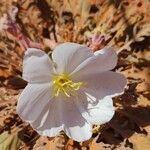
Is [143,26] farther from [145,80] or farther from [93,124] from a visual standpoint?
[93,124]

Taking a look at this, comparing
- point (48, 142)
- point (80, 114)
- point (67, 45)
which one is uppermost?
point (67, 45)

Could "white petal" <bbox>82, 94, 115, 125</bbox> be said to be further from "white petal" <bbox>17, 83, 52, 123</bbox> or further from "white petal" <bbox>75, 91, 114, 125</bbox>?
"white petal" <bbox>17, 83, 52, 123</bbox>

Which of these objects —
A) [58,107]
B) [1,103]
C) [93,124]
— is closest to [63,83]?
[58,107]

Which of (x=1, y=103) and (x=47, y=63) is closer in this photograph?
(x=47, y=63)

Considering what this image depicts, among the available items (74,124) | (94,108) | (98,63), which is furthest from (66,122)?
(98,63)

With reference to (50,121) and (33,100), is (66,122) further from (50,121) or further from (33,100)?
(33,100)

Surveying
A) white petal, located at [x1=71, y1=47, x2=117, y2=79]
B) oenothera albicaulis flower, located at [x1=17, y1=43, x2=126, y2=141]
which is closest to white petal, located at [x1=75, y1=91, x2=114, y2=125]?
oenothera albicaulis flower, located at [x1=17, y1=43, x2=126, y2=141]
